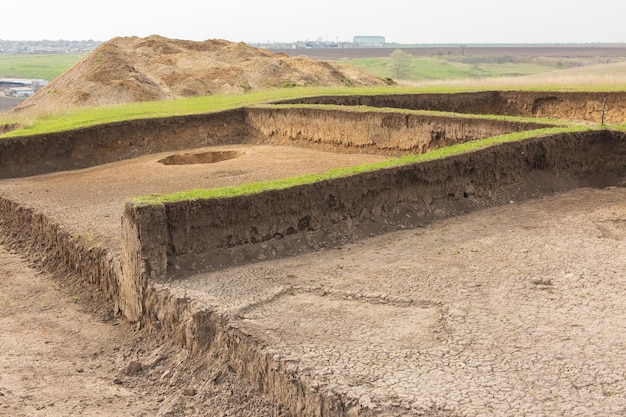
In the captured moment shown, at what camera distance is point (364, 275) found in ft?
26.2

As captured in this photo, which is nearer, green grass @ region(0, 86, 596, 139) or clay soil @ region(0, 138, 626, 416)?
clay soil @ region(0, 138, 626, 416)

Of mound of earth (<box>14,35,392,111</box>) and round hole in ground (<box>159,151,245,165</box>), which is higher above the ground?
mound of earth (<box>14,35,392,111</box>)

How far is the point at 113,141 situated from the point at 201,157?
2020 mm

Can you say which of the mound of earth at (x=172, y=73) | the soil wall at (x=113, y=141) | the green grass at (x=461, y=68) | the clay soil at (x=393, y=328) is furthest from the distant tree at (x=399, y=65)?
the clay soil at (x=393, y=328)

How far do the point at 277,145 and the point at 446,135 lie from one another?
4.59m

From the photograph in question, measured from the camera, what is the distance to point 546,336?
6.23m

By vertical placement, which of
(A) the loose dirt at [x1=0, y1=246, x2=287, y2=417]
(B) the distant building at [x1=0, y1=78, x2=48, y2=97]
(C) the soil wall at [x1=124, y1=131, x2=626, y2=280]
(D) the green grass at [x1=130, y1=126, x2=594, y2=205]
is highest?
(D) the green grass at [x1=130, y1=126, x2=594, y2=205]

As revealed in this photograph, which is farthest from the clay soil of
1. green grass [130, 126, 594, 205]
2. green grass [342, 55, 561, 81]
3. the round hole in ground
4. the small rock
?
green grass [342, 55, 561, 81]

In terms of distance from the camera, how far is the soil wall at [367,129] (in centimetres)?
1479

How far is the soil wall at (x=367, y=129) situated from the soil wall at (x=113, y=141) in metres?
0.91

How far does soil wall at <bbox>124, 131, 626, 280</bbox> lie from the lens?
8.34 meters

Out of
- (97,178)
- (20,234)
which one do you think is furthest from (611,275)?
(97,178)

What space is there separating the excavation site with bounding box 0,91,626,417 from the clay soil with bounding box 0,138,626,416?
25mm

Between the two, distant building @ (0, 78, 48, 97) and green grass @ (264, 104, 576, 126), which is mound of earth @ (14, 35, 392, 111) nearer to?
green grass @ (264, 104, 576, 126)
